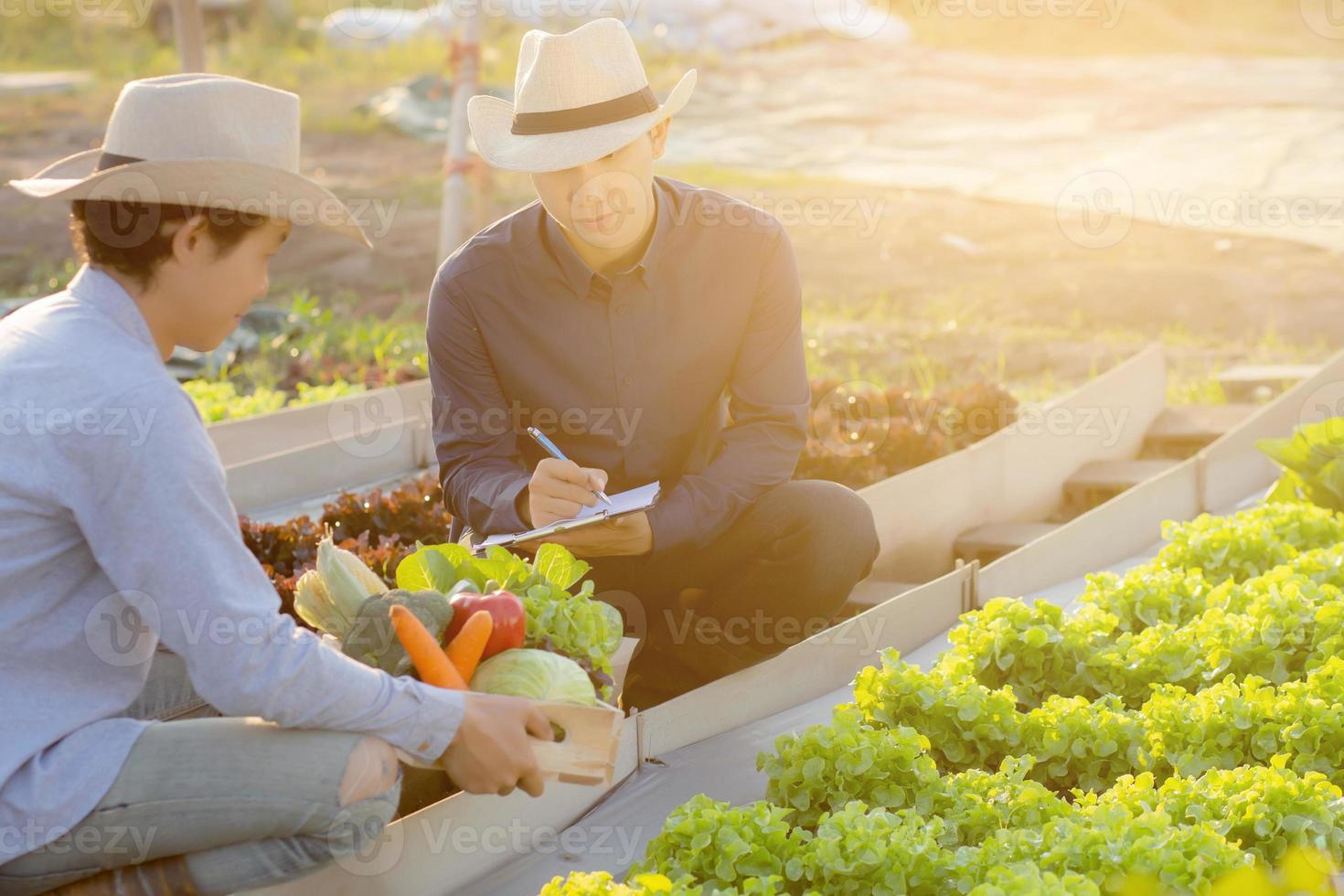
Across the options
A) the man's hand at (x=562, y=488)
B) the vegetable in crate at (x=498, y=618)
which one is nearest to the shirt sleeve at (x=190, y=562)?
the vegetable in crate at (x=498, y=618)

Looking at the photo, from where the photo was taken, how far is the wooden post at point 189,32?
273 inches

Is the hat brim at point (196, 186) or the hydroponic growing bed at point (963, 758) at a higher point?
the hat brim at point (196, 186)

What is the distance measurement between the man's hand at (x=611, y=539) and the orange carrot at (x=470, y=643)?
746 millimetres

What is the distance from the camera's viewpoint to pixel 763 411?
3.98 m

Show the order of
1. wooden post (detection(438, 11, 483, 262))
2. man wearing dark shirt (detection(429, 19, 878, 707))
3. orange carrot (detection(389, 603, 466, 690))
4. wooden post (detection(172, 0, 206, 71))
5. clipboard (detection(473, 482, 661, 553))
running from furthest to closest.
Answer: wooden post (detection(438, 11, 483, 262))
wooden post (detection(172, 0, 206, 71))
man wearing dark shirt (detection(429, 19, 878, 707))
clipboard (detection(473, 482, 661, 553))
orange carrot (detection(389, 603, 466, 690))

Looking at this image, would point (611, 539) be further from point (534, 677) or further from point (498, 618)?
point (534, 677)

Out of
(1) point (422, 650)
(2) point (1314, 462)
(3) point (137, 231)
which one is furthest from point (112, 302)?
(2) point (1314, 462)

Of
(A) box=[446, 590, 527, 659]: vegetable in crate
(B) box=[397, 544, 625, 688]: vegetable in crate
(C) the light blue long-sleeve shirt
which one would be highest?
(C) the light blue long-sleeve shirt

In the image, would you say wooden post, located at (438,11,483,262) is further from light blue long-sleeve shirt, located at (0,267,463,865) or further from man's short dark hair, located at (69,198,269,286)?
light blue long-sleeve shirt, located at (0,267,463,865)

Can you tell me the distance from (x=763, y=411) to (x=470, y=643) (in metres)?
1.45

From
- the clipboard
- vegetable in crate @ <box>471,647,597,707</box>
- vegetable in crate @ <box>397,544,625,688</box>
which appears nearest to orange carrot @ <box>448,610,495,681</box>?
vegetable in crate @ <box>471,647,597,707</box>

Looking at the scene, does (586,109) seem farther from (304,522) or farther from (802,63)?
(802,63)

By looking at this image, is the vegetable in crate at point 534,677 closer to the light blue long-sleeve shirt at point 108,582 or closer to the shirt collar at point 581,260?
the light blue long-sleeve shirt at point 108,582

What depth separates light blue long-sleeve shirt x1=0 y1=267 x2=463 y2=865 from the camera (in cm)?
222
